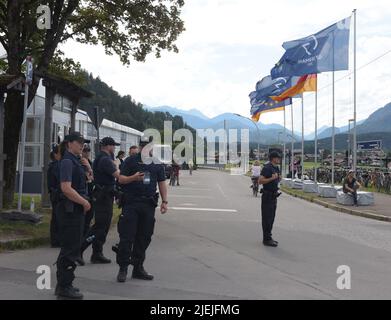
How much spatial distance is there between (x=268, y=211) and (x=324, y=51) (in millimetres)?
14189

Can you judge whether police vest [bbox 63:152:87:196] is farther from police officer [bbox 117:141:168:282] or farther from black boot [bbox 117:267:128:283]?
black boot [bbox 117:267:128:283]

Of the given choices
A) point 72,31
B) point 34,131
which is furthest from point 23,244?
point 34,131

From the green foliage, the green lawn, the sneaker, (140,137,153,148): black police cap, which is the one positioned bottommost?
the sneaker

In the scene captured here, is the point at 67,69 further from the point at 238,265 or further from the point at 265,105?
the point at 265,105

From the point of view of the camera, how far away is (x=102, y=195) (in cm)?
839

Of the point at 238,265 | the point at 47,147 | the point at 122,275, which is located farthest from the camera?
the point at 47,147

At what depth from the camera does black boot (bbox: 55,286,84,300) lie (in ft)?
20.5

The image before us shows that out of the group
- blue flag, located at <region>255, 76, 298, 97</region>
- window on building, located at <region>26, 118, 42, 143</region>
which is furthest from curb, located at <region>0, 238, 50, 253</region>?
blue flag, located at <region>255, 76, 298, 97</region>

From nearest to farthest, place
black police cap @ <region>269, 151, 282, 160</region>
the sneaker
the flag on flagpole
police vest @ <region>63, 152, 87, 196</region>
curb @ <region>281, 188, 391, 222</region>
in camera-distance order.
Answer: police vest @ <region>63, 152, 87, 196</region>, the sneaker, black police cap @ <region>269, 151, 282, 160</region>, curb @ <region>281, 188, 391, 222</region>, the flag on flagpole

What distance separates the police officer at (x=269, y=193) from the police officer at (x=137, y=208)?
374 centimetres

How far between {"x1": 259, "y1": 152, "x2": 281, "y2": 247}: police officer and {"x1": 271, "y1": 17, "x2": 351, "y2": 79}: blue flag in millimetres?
13270

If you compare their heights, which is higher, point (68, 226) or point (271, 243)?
point (68, 226)
